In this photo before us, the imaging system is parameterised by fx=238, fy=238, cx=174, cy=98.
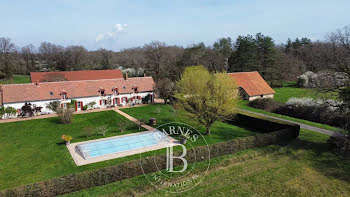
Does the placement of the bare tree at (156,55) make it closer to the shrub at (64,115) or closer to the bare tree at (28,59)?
the shrub at (64,115)

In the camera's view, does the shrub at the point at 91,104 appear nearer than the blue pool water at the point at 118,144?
No

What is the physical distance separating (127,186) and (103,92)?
24355 millimetres

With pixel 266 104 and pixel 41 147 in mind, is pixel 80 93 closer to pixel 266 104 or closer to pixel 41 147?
pixel 41 147

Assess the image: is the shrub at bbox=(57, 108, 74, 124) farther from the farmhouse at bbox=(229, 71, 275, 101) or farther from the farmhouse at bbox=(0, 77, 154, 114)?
the farmhouse at bbox=(229, 71, 275, 101)

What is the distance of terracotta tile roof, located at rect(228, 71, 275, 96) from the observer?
4257 cm

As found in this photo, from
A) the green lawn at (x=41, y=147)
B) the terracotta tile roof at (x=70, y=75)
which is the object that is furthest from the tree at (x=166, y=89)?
the terracotta tile roof at (x=70, y=75)

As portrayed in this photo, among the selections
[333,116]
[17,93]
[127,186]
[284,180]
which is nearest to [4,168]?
[127,186]

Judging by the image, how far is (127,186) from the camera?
47.8 feet

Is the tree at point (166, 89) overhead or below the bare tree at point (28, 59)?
below

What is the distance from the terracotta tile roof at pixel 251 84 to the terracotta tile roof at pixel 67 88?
16165mm

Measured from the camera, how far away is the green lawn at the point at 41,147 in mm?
16672

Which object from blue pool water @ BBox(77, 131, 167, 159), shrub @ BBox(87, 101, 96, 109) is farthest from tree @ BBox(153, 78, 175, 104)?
blue pool water @ BBox(77, 131, 167, 159)

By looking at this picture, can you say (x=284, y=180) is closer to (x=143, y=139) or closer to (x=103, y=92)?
(x=143, y=139)

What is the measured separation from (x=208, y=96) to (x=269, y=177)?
8.94 m
